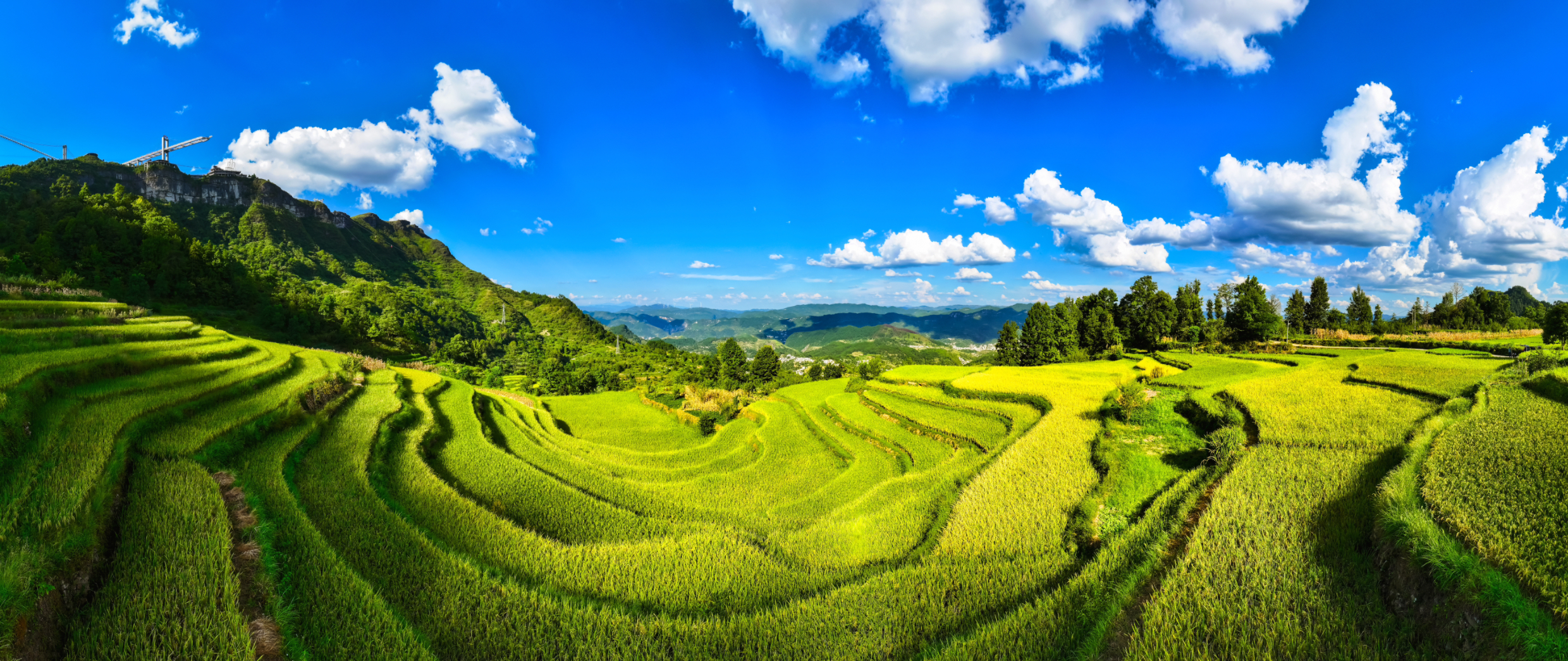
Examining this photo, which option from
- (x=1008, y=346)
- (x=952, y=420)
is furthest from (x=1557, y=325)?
(x=952, y=420)

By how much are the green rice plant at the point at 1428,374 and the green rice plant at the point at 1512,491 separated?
4809mm

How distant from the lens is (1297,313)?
48938 mm

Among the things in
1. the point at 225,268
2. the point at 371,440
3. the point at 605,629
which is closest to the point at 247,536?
the point at 605,629

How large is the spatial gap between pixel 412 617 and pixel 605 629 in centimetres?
204

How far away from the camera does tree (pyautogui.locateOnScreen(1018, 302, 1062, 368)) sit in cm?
4362

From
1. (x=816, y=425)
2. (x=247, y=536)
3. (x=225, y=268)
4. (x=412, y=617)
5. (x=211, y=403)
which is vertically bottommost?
(x=816, y=425)

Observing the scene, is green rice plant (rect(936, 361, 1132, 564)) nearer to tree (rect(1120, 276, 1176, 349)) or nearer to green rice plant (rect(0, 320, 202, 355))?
green rice plant (rect(0, 320, 202, 355))

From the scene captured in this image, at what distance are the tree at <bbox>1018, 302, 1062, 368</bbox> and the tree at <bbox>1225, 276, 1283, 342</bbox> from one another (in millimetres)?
15193

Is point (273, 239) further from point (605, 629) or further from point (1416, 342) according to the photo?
point (1416, 342)

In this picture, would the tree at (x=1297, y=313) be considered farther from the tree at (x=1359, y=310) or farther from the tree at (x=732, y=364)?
the tree at (x=732, y=364)

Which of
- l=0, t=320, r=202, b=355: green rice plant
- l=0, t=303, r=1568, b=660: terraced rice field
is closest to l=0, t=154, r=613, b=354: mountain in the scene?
l=0, t=320, r=202, b=355: green rice plant

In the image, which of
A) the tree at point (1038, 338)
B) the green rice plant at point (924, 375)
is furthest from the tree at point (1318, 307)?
the green rice plant at point (924, 375)

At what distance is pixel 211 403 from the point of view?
10531 mm

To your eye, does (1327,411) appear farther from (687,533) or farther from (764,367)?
(764,367)
